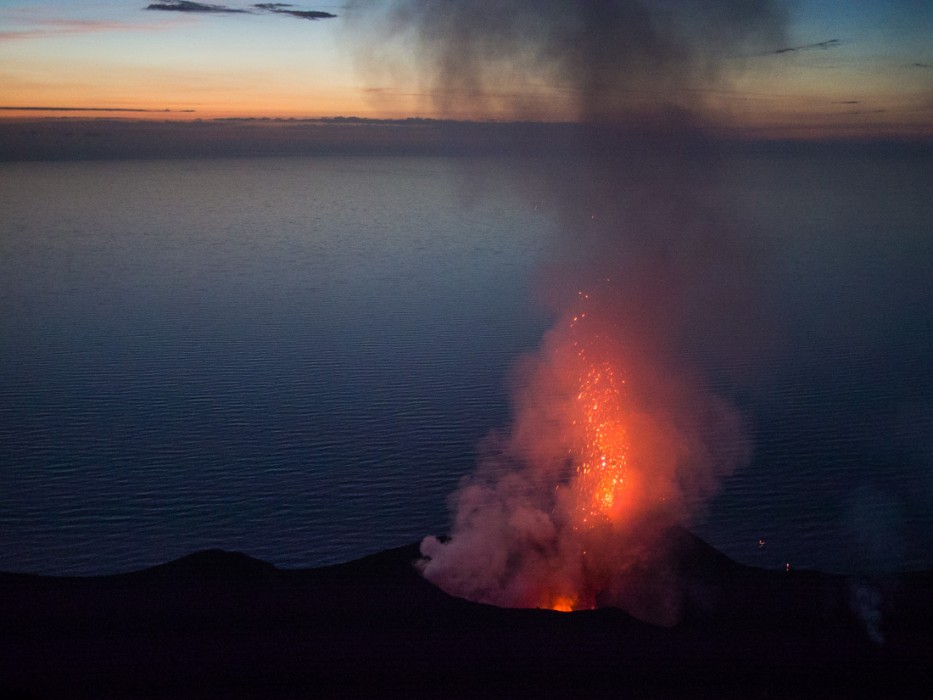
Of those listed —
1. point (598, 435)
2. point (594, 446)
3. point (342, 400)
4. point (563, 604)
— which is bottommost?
point (563, 604)

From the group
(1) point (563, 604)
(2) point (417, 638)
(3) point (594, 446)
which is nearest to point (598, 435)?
(3) point (594, 446)

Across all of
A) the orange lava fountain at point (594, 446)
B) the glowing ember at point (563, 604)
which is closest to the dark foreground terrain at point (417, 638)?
the glowing ember at point (563, 604)

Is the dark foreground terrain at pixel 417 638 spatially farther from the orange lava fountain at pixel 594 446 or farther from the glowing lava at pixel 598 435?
the glowing lava at pixel 598 435

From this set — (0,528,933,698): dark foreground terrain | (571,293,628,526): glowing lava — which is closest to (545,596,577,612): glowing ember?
(0,528,933,698): dark foreground terrain

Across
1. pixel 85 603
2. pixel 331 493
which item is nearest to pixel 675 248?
pixel 331 493

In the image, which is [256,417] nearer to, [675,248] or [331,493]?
[331,493]

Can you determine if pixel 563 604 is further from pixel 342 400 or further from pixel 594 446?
pixel 342 400
